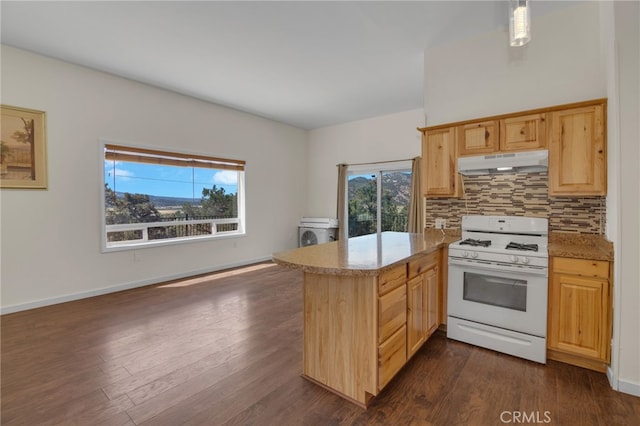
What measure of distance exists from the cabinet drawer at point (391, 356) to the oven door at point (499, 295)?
84cm

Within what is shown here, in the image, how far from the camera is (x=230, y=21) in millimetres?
2850

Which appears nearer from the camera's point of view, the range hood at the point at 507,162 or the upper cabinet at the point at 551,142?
the upper cabinet at the point at 551,142

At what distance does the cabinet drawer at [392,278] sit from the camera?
1.81 meters

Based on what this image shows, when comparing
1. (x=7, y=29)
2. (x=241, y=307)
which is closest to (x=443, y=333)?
(x=241, y=307)

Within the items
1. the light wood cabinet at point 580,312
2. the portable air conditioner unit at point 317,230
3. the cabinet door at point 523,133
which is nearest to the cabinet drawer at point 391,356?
the light wood cabinet at point 580,312

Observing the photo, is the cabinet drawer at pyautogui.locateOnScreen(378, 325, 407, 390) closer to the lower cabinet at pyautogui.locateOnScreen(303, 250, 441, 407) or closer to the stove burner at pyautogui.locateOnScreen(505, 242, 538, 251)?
the lower cabinet at pyautogui.locateOnScreen(303, 250, 441, 407)

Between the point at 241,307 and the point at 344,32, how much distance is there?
131 inches

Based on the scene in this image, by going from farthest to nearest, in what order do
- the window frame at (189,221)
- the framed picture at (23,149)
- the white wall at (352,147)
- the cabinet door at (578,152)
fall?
the white wall at (352,147)
the window frame at (189,221)
the framed picture at (23,149)
the cabinet door at (578,152)

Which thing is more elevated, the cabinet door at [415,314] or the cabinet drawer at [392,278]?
the cabinet drawer at [392,278]

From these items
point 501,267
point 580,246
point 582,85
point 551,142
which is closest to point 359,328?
point 501,267

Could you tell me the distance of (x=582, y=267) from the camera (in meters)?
2.17

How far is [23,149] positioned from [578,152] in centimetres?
574

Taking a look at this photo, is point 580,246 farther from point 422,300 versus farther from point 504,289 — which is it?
point 422,300

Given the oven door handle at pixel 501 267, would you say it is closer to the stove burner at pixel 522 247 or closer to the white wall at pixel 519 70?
the stove burner at pixel 522 247
